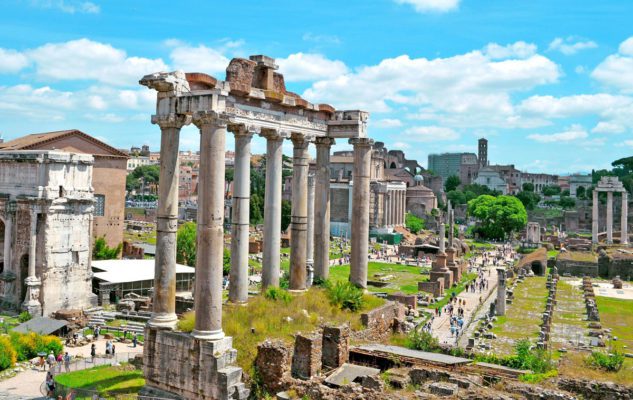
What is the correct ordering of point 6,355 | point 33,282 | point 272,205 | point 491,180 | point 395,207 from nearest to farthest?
point 272,205, point 6,355, point 33,282, point 395,207, point 491,180

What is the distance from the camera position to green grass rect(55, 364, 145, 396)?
14527 mm

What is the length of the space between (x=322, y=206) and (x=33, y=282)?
19761 millimetres

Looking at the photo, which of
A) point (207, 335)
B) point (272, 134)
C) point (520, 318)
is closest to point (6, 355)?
point (207, 335)

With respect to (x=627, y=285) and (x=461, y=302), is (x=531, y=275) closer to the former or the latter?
(x=627, y=285)

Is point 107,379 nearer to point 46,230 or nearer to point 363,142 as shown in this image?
point 363,142

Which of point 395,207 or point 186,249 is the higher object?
point 395,207

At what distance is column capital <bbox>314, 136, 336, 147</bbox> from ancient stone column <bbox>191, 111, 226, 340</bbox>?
5369mm

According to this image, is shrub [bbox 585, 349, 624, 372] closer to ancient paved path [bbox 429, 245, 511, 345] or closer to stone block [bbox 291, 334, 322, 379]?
stone block [bbox 291, 334, 322, 379]

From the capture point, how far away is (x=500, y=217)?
80750 mm

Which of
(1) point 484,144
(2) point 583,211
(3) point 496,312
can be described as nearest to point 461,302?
(3) point 496,312

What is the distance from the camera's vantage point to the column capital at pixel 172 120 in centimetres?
1259

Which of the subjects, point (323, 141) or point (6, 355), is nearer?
point (323, 141)

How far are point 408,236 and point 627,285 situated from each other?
128 feet

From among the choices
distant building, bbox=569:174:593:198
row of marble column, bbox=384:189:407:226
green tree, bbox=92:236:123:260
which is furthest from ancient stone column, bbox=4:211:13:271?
distant building, bbox=569:174:593:198
